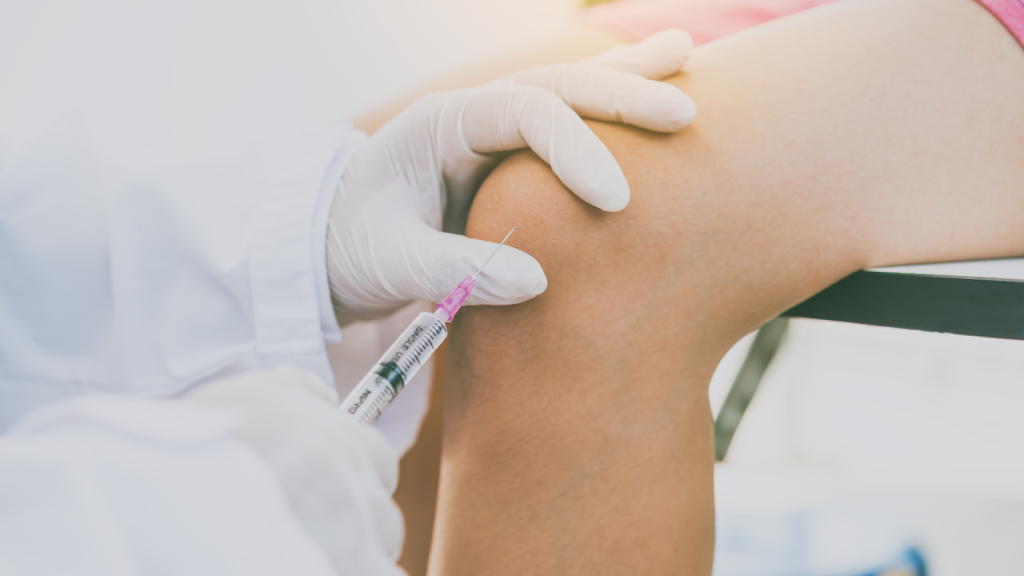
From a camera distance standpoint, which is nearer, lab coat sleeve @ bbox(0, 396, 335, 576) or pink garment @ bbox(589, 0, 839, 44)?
lab coat sleeve @ bbox(0, 396, 335, 576)

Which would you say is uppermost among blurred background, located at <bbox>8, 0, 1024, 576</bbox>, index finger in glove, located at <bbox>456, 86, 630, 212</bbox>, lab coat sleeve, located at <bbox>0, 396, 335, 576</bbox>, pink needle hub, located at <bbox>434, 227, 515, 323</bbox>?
index finger in glove, located at <bbox>456, 86, 630, 212</bbox>

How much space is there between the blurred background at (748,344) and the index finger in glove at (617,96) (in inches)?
20.8

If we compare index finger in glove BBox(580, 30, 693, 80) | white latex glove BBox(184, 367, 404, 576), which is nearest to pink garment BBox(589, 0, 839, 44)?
index finger in glove BBox(580, 30, 693, 80)

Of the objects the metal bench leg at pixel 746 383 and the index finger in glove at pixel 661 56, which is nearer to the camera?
the index finger in glove at pixel 661 56

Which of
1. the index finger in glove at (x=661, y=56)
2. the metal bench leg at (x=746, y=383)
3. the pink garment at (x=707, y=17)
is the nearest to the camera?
the index finger in glove at (x=661, y=56)

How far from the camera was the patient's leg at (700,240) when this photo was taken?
553 millimetres

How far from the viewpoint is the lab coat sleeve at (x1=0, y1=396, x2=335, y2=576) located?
0.28 meters

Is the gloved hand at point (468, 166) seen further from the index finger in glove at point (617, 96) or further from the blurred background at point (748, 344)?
the blurred background at point (748, 344)

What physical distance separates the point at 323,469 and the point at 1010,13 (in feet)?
2.59

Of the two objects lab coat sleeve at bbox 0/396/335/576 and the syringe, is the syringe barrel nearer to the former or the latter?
the syringe

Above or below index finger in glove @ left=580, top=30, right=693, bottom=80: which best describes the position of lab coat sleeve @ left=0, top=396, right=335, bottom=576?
below

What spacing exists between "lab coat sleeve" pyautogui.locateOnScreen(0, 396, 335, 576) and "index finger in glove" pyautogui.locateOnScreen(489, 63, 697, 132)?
18.5 inches

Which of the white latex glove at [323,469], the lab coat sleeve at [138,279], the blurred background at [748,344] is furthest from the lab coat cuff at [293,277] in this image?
the blurred background at [748,344]

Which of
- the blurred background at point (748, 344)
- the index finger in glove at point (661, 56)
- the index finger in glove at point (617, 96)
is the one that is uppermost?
the index finger in glove at point (661, 56)
